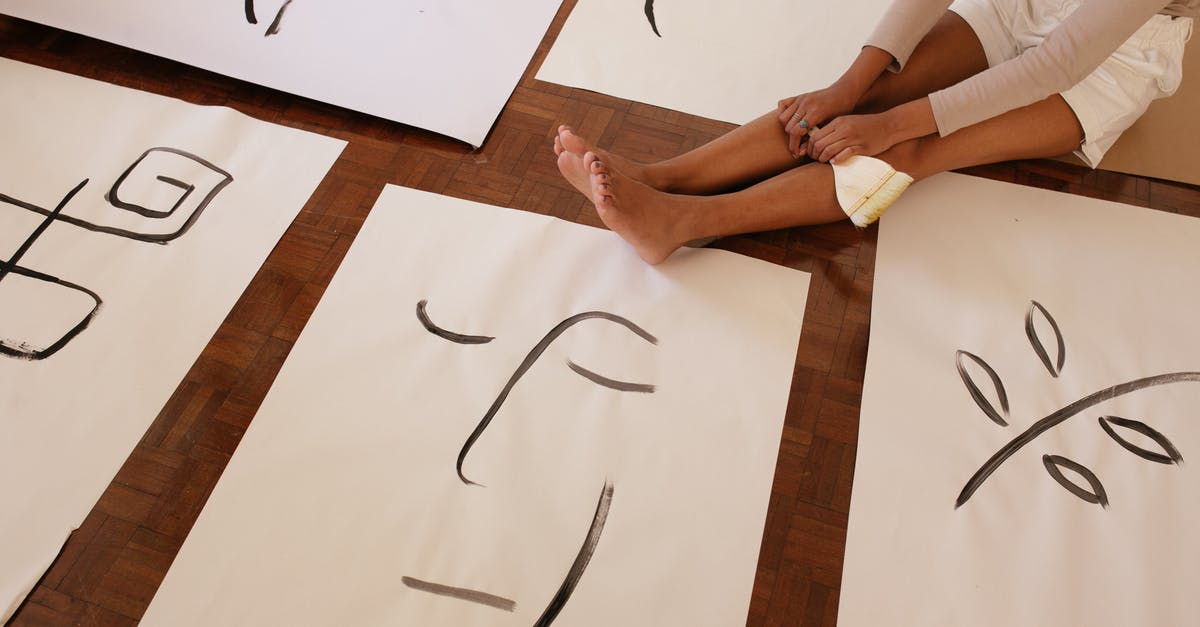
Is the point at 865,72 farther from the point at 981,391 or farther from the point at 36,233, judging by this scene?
the point at 36,233

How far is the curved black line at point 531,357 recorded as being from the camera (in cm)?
94

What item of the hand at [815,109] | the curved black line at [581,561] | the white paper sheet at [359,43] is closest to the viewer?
the curved black line at [581,561]

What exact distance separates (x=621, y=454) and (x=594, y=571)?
0.42ft

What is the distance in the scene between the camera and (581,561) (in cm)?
87

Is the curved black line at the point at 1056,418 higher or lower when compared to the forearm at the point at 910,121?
lower

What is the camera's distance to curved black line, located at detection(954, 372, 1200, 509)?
924 millimetres

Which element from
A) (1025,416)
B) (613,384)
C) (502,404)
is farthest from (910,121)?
(502,404)

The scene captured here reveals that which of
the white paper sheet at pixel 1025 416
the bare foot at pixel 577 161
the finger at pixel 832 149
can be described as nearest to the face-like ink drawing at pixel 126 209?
the bare foot at pixel 577 161

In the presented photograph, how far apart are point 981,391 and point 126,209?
105 cm

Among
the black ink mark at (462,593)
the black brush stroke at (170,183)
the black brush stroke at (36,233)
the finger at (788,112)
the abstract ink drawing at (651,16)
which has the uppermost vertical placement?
the abstract ink drawing at (651,16)

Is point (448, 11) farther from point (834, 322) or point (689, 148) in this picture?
point (834, 322)

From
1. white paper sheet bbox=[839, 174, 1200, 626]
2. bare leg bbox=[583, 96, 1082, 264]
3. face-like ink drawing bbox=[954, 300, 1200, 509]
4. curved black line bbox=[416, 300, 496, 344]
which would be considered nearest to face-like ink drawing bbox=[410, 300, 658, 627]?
curved black line bbox=[416, 300, 496, 344]

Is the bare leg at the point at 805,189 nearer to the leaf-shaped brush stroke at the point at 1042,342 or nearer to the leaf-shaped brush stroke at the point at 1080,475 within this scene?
the leaf-shaped brush stroke at the point at 1042,342

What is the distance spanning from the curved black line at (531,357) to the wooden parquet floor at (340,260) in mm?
150
